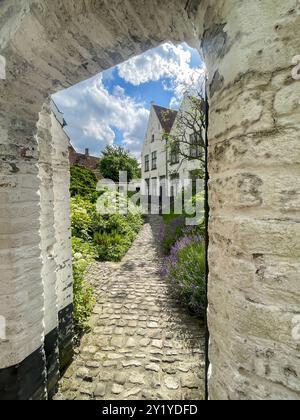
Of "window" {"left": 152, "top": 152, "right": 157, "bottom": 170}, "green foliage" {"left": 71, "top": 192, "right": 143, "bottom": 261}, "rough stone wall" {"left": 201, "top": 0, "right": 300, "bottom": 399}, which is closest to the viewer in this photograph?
"rough stone wall" {"left": 201, "top": 0, "right": 300, "bottom": 399}

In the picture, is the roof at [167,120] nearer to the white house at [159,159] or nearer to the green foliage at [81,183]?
the white house at [159,159]

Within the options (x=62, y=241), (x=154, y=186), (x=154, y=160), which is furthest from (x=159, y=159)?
(x=62, y=241)

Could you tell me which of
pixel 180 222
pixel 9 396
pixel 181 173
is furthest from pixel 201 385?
pixel 181 173

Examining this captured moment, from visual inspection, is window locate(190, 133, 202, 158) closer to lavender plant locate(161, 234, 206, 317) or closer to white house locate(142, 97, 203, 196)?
white house locate(142, 97, 203, 196)

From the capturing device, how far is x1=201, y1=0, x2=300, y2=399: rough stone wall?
875 millimetres

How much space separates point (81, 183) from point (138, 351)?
33.8ft

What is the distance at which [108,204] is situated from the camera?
977cm

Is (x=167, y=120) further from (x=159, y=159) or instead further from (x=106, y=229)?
(x=106, y=229)

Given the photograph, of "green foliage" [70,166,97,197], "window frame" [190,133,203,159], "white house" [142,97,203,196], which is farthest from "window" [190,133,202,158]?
"green foliage" [70,166,97,197]

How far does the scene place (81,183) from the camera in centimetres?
1217

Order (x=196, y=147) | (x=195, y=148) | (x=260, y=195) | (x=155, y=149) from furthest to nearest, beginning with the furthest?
(x=155, y=149) → (x=195, y=148) → (x=196, y=147) → (x=260, y=195)
